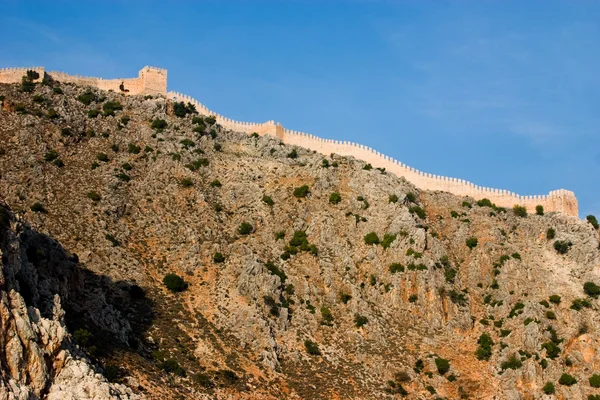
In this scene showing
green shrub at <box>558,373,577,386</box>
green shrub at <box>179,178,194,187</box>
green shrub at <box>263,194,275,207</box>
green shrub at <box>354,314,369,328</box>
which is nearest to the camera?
green shrub at <box>558,373,577,386</box>

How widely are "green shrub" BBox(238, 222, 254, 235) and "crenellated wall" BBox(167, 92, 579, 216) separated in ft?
65.6

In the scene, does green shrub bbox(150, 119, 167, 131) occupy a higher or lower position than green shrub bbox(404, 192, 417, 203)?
higher

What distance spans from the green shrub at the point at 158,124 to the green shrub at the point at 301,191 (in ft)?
47.7

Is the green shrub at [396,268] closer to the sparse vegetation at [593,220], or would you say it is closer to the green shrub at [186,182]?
the green shrub at [186,182]

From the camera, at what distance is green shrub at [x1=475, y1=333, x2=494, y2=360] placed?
6669 cm

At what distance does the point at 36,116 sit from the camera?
7869 centimetres

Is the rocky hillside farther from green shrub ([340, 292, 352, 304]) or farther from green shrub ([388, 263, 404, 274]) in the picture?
green shrub ([340, 292, 352, 304])

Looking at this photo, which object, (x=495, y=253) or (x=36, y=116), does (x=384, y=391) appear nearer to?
(x=495, y=253)

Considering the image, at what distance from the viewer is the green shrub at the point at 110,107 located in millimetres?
83906


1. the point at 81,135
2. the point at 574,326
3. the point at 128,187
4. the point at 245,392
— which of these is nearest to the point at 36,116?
the point at 81,135

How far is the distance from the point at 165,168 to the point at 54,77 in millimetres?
18930

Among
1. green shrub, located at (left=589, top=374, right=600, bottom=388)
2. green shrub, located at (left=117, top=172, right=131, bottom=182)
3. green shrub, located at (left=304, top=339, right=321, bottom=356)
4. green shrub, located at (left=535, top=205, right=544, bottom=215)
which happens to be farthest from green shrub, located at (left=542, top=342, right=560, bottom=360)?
green shrub, located at (left=117, top=172, right=131, bottom=182)

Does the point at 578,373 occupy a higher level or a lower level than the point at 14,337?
higher

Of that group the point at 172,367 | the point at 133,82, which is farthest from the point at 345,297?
the point at 133,82
